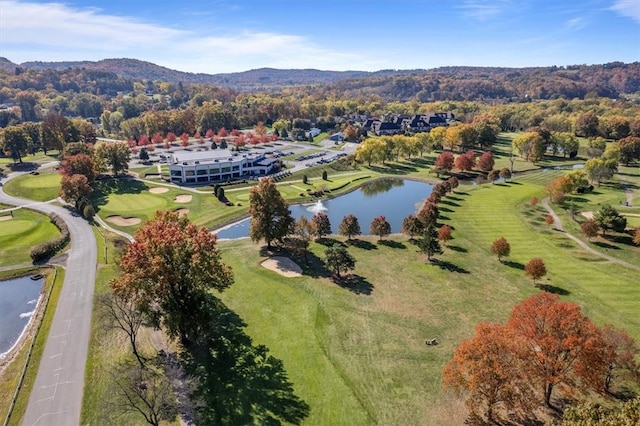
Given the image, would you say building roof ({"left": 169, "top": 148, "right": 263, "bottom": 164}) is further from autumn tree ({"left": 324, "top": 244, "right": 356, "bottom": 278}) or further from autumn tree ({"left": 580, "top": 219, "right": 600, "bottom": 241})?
autumn tree ({"left": 580, "top": 219, "right": 600, "bottom": 241})

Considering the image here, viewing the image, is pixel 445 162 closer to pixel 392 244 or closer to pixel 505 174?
pixel 505 174

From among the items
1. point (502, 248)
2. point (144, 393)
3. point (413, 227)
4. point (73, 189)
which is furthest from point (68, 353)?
point (502, 248)

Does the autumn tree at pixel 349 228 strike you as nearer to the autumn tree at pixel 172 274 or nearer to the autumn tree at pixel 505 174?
the autumn tree at pixel 172 274

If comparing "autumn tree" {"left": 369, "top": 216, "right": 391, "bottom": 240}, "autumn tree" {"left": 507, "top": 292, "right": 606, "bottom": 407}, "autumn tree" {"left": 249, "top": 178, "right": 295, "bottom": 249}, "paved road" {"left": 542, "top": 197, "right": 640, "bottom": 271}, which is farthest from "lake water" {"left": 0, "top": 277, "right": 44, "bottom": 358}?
"paved road" {"left": 542, "top": 197, "right": 640, "bottom": 271}

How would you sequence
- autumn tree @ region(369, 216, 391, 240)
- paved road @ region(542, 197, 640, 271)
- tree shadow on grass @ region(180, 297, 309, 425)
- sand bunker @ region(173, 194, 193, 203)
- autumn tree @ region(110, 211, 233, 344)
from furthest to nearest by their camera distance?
sand bunker @ region(173, 194, 193, 203)
autumn tree @ region(369, 216, 391, 240)
paved road @ region(542, 197, 640, 271)
autumn tree @ region(110, 211, 233, 344)
tree shadow on grass @ region(180, 297, 309, 425)

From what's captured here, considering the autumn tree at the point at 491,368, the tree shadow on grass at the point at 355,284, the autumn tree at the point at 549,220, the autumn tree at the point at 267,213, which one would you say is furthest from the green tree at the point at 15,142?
the autumn tree at the point at 549,220

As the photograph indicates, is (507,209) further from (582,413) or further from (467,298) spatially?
(582,413)

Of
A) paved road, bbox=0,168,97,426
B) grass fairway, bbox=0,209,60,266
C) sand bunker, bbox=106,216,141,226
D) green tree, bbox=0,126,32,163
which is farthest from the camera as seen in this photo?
green tree, bbox=0,126,32,163
